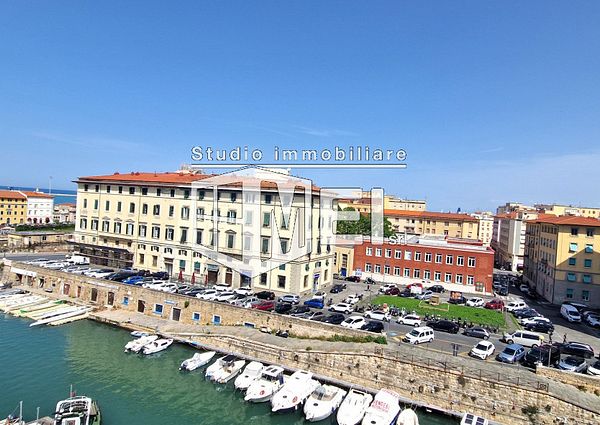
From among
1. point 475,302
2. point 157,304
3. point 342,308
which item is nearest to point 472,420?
point 342,308

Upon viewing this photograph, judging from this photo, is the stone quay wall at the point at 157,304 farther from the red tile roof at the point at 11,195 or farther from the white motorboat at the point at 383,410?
the red tile roof at the point at 11,195

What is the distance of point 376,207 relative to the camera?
61.9 meters

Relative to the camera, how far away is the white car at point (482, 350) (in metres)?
25.2

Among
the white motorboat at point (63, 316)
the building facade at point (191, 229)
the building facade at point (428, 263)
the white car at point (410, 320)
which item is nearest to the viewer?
the white car at point (410, 320)

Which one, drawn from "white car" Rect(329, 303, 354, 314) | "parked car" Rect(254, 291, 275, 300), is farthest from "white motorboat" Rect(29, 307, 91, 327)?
"white car" Rect(329, 303, 354, 314)

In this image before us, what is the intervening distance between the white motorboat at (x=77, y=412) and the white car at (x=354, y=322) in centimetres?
1637

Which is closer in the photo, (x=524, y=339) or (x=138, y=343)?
(x=524, y=339)

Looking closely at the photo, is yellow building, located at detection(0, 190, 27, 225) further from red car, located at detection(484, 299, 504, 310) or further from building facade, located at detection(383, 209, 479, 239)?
red car, located at detection(484, 299, 504, 310)

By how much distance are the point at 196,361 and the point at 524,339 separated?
2315 centimetres

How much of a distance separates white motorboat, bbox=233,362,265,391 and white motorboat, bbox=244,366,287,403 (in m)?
0.30

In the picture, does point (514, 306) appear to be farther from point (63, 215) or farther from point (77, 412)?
point (63, 215)

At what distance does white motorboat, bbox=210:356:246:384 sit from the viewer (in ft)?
83.6

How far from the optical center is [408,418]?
68.1 ft

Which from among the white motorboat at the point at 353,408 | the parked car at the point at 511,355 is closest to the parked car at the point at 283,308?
the white motorboat at the point at 353,408
